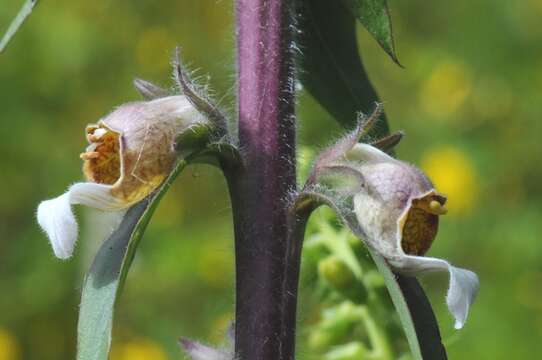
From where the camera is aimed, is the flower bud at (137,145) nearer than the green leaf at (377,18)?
Yes

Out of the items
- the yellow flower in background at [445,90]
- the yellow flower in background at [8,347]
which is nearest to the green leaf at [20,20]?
the yellow flower in background at [8,347]

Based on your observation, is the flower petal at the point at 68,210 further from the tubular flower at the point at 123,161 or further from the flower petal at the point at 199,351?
the flower petal at the point at 199,351

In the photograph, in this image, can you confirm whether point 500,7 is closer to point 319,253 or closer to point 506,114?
point 506,114

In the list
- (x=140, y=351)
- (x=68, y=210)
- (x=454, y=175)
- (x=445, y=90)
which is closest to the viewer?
(x=68, y=210)

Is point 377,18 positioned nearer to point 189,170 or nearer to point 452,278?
point 452,278

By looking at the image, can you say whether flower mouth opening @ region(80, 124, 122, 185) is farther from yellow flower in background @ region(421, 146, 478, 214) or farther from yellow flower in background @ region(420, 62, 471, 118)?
yellow flower in background @ region(420, 62, 471, 118)

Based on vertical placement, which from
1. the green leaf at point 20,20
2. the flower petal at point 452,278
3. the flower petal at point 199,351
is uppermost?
the green leaf at point 20,20

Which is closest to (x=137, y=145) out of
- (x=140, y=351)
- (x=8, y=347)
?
(x=140, y=351)
